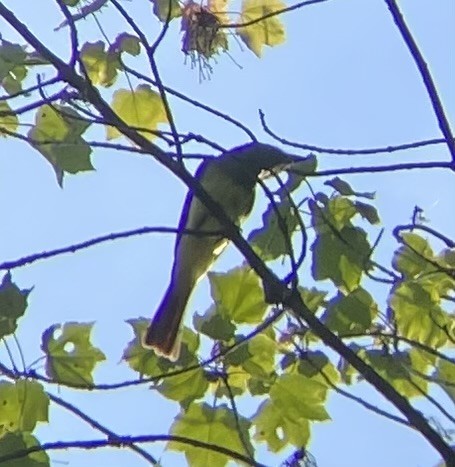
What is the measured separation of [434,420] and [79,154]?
3.43 ft

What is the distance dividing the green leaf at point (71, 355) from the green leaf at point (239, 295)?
31 centimetres

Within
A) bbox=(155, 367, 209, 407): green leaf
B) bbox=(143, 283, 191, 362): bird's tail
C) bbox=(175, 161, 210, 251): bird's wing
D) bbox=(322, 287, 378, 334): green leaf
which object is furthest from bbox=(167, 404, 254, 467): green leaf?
bbox=(175, 161, 210, 251): bird's wing

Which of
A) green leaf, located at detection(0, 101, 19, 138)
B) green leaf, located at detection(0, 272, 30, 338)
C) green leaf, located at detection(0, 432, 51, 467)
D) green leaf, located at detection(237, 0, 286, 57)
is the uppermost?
green leaf, located at detection(237, 0, 286, 57)

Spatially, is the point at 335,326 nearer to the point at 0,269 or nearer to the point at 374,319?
the point at 374,319

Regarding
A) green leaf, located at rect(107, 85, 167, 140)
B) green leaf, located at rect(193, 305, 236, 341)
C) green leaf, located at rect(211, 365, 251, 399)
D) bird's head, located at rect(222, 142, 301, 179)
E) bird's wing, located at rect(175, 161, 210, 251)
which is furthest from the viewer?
bird's wing, located at rect(175, 161, 210, 251)

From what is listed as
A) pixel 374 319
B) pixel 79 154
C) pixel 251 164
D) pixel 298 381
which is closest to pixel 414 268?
pixel 374 319

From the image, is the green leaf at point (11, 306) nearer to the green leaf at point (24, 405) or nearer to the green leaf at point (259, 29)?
the green leaf at point (24, 405)

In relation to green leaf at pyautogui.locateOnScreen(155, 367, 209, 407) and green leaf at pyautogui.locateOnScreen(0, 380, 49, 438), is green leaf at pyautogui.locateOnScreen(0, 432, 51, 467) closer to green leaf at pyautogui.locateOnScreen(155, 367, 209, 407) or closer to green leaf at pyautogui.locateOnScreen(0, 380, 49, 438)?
green leaf at pyautogui.locateOnScreen(0, 380, 49, 438)

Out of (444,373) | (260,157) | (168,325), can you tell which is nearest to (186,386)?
(444,373)

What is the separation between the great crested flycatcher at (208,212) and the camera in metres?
3.84

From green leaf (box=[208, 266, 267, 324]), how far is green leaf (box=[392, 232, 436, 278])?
0.35 m

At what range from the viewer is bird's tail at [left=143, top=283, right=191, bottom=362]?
2.88 meters

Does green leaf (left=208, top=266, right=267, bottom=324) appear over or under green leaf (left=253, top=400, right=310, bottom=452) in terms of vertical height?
over

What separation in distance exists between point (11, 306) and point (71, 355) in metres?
0.27
